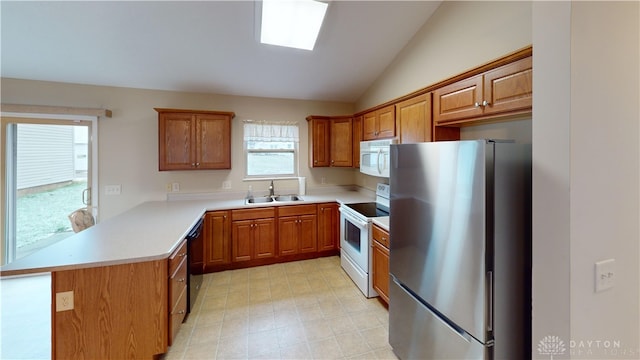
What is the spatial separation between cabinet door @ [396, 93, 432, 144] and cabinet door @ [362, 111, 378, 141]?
18.5 inches

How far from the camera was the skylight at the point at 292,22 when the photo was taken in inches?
93.2

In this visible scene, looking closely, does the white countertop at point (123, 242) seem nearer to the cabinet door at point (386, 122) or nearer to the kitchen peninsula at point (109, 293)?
the kitchen peninsula at point (109, 293)

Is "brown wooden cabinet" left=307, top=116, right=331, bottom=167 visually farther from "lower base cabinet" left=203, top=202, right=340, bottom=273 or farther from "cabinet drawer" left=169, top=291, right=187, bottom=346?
"cabinet drawer" left=169, top=291, right=187, bottom=346

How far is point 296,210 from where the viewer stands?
347 centimetres

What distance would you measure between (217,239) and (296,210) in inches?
41.9

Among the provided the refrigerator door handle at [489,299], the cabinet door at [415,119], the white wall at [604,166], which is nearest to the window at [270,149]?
the cabinet door at [415,119]

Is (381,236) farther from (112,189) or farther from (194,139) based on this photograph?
(112,189)

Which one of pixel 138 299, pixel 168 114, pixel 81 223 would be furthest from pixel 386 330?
pixel 168 114

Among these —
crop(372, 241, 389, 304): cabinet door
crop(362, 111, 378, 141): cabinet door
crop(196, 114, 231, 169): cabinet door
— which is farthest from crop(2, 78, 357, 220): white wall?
crop(372, 241, 389, 304): cabinet door

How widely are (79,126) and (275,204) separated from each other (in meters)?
2.68

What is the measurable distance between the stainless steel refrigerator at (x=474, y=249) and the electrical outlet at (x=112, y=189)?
3.75 metres

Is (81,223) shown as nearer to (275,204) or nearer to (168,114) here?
(168,114)

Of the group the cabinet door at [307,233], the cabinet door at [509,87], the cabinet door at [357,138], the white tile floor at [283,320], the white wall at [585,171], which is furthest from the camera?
the cabinet door at [357,138]

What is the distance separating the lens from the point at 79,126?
3.22 m
